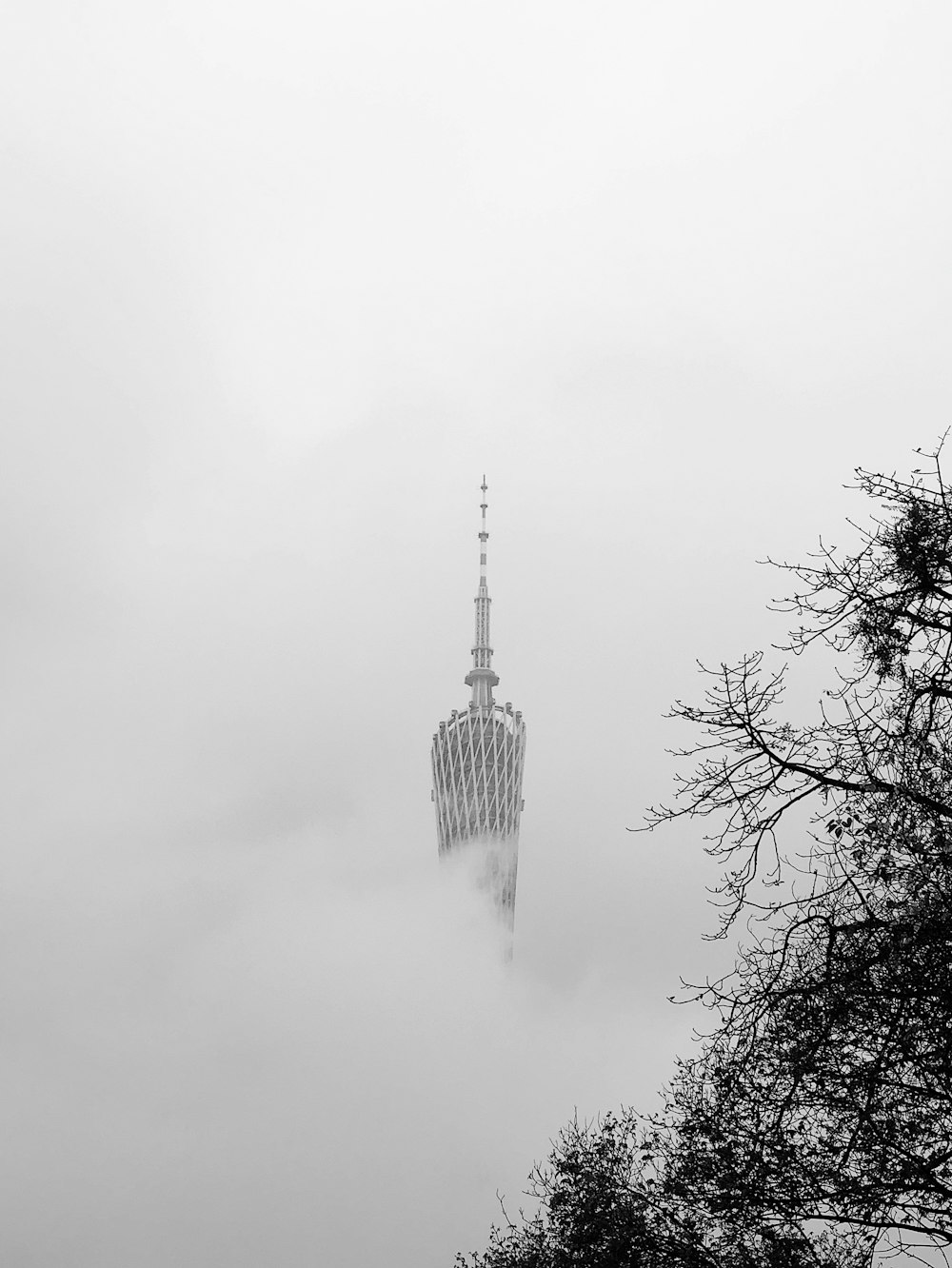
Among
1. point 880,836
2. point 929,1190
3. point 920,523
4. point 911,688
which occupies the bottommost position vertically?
point 929,1190

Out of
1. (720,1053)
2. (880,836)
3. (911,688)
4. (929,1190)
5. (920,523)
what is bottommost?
(929,1190)

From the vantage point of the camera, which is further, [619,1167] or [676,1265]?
[619,1167]

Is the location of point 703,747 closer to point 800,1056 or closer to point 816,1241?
point 800,1056

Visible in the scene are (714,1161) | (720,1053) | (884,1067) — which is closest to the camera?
(884,1067)

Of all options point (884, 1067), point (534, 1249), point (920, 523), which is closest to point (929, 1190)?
point (884, 1067)

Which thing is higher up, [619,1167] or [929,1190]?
[619,1167]

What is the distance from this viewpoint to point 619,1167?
37688 millimetres

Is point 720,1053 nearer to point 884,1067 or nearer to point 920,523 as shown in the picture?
point 884,1067

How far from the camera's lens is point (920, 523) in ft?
55.2

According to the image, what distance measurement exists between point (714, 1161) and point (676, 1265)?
573 cm

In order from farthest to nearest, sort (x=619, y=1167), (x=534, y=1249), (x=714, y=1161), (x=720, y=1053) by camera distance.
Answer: (x=534, y=1249)
(x=619, y=1167)
(x=714, y=1161)
(x=720, y=1053)

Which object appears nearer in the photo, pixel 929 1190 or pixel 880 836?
pixel 880 836

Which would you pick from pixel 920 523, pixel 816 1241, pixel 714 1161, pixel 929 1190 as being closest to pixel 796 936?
pixel 929 1190

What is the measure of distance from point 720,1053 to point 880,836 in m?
3.64
